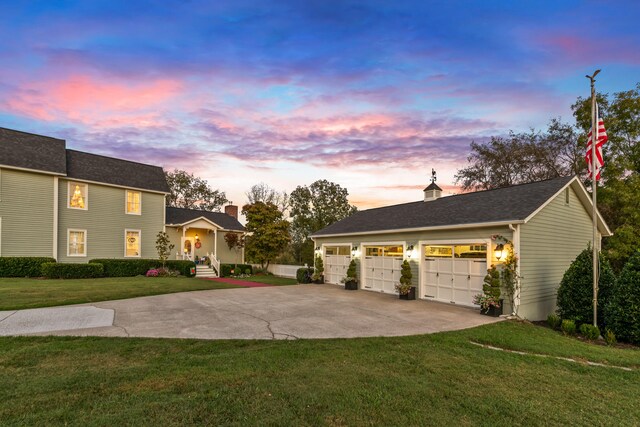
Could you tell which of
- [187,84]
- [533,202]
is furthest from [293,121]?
[533,202]

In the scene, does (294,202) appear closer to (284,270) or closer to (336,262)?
(284,270)

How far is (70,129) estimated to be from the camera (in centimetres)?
1977

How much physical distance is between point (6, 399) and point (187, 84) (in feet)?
42.1

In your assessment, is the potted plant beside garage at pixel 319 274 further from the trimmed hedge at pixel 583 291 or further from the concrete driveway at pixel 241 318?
the trimmed hedge at pixel 583 291

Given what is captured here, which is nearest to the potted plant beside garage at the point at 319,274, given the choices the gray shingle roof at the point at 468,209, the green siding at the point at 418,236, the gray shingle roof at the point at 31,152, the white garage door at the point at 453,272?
the green siding at the point at 418,236

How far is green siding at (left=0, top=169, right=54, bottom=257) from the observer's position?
53.9 ft

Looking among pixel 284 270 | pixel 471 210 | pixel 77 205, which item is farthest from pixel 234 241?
pixel 471 210

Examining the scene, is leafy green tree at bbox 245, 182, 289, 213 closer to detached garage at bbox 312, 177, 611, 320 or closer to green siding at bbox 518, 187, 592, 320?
detached garage at bbox 312, 177, 611, 320

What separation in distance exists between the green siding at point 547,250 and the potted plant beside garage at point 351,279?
7446 millimetres

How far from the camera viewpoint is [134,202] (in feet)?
70.1

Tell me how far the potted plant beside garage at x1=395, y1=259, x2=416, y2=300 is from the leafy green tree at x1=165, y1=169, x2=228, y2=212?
3227cm

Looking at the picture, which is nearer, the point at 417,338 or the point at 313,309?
the point at 417,338

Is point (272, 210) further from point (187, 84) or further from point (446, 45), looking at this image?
point (446, 45)

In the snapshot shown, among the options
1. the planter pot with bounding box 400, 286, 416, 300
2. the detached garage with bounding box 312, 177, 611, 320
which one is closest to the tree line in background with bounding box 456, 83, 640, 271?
the detached garage with bounding box 312, 177, 611, 320
